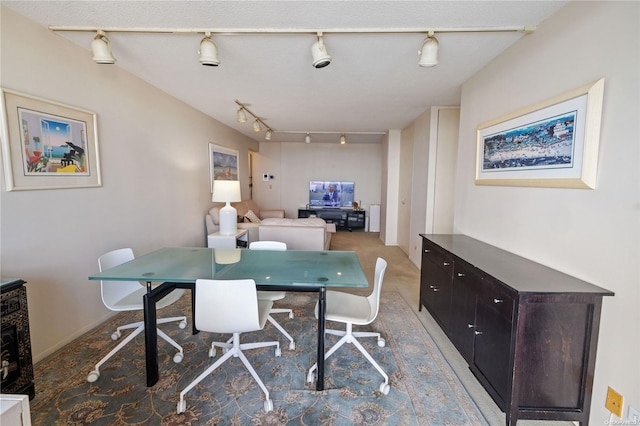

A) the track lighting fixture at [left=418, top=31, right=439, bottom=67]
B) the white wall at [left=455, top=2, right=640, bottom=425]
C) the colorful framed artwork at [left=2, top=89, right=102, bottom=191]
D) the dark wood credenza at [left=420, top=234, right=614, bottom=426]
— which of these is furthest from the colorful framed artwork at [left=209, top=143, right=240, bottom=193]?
the dark wood credenza at [left=420, top=234, right=614, bottom=426]

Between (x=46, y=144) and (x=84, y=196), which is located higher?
(x=46, y=144)

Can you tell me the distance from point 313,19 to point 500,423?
2798 mm

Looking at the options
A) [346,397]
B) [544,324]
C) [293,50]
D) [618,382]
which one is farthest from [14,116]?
[618,382]

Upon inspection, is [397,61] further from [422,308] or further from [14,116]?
[14,116]

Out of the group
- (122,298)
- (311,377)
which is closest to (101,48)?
(122,298)

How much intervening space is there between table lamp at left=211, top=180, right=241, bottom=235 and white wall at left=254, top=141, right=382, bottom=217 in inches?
164

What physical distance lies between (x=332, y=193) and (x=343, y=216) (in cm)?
79

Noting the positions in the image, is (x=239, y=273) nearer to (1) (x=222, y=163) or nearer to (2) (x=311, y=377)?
(2) (x=311, y=377)

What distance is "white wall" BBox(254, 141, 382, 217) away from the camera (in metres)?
8.05

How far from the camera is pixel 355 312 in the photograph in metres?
2.07

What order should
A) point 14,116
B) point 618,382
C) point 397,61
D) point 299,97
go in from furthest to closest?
point 299,97 → point 397,61 → point 14,116 → point 618,382

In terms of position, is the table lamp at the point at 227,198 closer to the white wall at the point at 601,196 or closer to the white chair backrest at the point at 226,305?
the white chair backrest at the point at 226,305

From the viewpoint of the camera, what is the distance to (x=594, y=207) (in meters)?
1.48

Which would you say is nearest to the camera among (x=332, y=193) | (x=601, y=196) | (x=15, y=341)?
(x=601, y=196)
